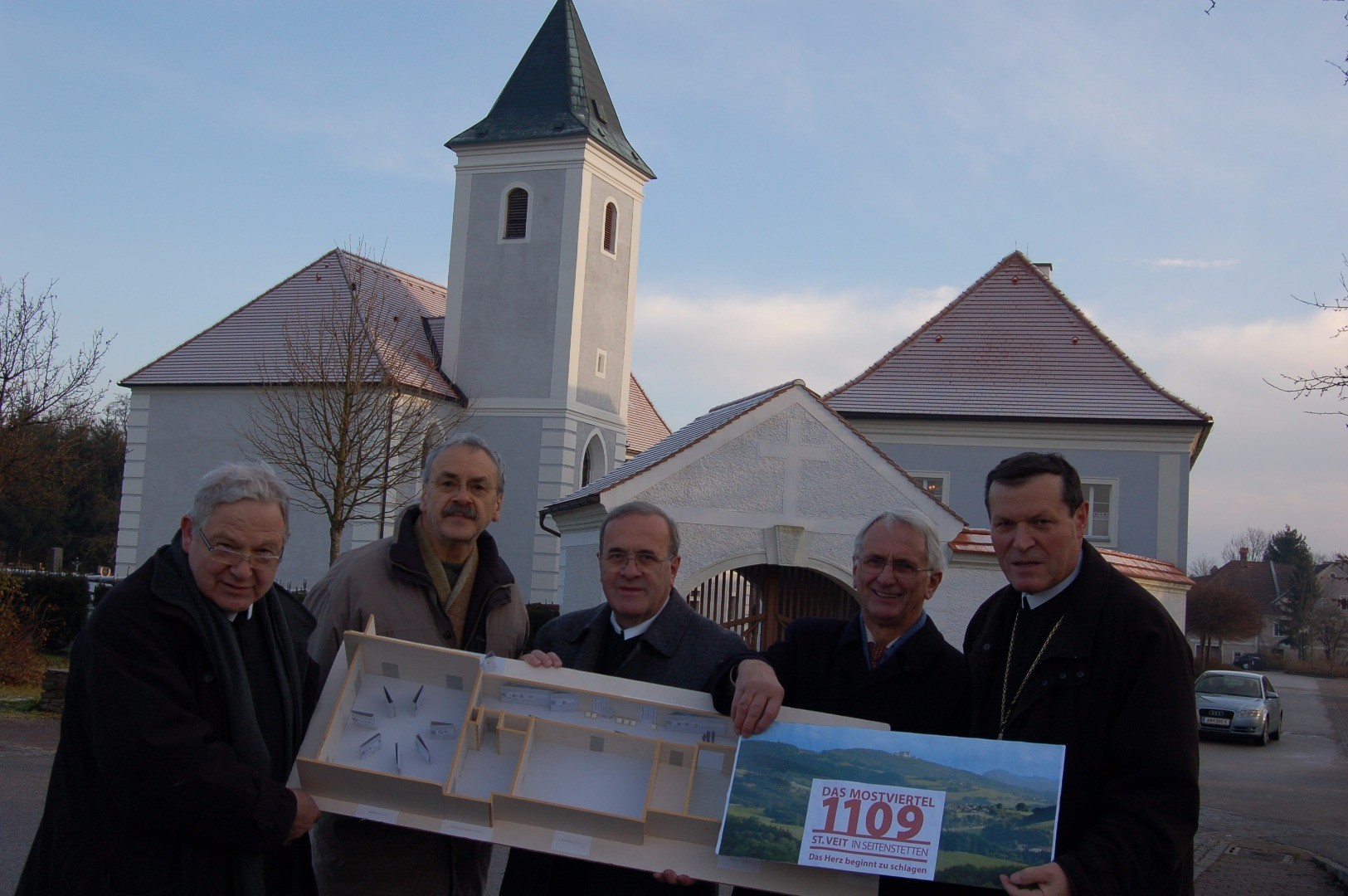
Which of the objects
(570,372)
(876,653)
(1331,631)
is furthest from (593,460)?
(1331,631)

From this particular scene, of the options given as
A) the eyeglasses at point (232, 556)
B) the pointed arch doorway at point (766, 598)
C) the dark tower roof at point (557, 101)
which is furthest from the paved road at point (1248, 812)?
the dark tower roof at point (557, 101)

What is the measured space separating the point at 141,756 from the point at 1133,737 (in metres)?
2.61

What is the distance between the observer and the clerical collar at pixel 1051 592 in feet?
11.8

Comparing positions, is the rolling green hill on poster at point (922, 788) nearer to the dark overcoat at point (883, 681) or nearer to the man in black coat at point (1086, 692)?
the man in black coat at point (1086, 692)

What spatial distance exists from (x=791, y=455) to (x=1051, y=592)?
33.9 feet

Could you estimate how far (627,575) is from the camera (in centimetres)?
424

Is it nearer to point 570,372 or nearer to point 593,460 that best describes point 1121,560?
point 570,372

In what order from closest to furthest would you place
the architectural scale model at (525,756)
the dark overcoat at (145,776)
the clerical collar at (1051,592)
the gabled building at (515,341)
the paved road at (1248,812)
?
1. the dark overcoat at (145,776)
2. the clerical collar at (1051,592)
3. the architectural scale model at (525,756)
4. the paved road at (1248,812)
5. the gabled building at (515,341)

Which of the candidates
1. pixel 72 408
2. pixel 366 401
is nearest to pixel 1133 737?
pixel 366 401

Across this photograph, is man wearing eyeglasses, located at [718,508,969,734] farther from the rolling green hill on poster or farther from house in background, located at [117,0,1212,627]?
house in background, located at [117,0,1212,627]

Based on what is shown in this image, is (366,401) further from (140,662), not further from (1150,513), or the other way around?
(140,662)

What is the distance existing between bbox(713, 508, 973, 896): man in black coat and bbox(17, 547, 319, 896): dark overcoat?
146cm

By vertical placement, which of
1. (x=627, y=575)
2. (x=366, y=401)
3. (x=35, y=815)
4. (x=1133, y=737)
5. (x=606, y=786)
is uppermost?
(x=366, y=401)

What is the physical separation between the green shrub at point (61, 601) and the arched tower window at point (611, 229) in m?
16.7
